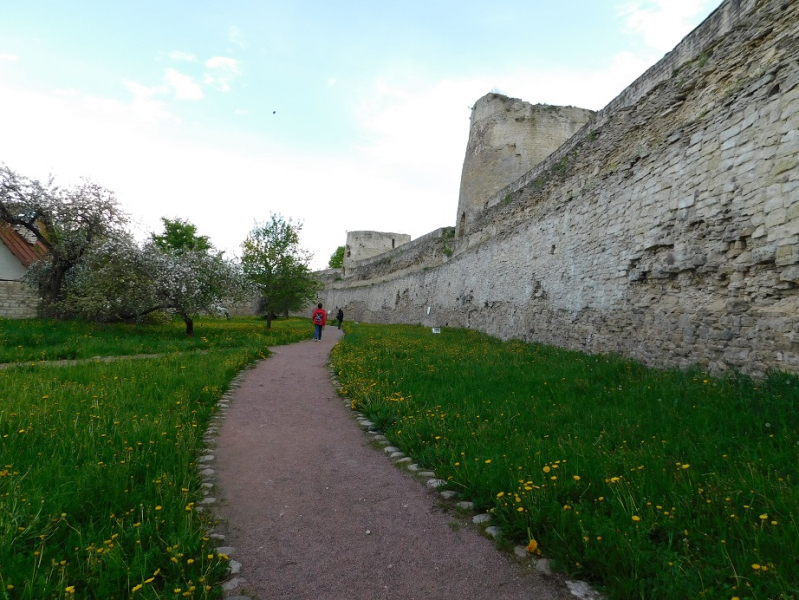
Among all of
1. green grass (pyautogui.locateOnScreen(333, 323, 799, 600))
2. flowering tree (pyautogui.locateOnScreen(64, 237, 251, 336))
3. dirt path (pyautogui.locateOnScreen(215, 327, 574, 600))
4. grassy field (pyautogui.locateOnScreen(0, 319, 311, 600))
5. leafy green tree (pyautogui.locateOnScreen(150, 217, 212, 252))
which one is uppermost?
leafy green tree (pyautogui.locateOnScreen(150, 217, 212, 252))

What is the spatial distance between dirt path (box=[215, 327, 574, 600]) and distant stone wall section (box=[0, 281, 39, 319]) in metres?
17.3

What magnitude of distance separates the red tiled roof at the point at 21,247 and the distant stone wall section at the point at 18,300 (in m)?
0.90

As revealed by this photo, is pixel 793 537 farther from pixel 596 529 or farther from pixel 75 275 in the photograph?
pixel 75 275

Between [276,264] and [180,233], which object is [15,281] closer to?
[276,264]

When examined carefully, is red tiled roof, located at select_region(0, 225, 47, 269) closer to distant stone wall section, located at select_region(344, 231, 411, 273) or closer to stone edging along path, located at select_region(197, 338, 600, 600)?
stone edging along path, located at select_region(197, 338, 600, 600)

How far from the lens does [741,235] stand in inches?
241

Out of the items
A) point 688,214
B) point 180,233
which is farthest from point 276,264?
point 180,233

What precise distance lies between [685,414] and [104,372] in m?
8.24

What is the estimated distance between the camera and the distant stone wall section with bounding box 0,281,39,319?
17.1 m

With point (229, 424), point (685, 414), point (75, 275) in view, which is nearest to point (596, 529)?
point (685, 414)

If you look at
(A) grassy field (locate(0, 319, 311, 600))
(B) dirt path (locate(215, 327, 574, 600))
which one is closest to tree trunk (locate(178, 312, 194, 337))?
(A) grassy field (locate(0, 319, 311, 600))

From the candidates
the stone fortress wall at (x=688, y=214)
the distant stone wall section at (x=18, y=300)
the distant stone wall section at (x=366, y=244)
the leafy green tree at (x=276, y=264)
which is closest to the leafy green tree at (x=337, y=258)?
the distant stone wall section at (x=366, y=244)

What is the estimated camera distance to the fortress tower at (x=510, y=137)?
22625mm

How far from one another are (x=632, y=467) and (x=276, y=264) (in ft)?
70.6
